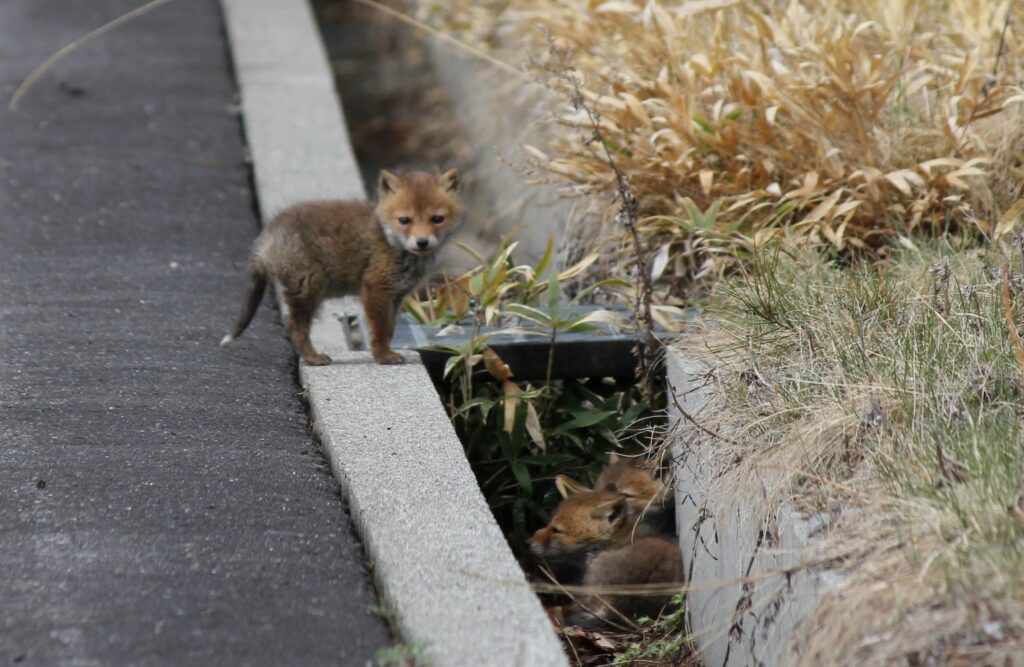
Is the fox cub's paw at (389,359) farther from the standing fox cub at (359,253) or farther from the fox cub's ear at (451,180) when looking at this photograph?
the fox cub's ear at (451,180)

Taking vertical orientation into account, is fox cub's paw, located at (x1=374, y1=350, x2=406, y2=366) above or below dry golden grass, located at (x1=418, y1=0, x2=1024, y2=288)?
below

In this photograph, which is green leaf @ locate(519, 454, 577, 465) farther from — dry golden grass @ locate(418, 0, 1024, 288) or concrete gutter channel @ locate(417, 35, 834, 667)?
dry golden grass @ locate(418, 0, 1024, 288)

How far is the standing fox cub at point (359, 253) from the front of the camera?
15.8 ft

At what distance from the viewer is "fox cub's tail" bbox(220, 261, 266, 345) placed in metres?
4.80

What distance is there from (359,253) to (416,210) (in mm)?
260

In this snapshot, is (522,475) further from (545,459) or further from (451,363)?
(451,363)

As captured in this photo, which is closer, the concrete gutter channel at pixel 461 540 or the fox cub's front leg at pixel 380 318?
the concrete gutter channel at pixel 461 540

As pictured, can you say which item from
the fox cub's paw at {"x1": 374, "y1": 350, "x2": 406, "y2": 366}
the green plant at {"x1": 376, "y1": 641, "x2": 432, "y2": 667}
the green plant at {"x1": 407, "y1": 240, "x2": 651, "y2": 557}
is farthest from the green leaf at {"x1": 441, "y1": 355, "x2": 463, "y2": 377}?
the green plant at {"x1": 376, "y1": 641, "x2": 432, "y2": 667}

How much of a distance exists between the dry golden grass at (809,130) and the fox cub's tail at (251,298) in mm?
1335

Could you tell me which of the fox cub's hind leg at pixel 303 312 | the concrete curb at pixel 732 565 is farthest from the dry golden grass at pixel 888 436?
the fox cub's hind leg at pixel 303 312

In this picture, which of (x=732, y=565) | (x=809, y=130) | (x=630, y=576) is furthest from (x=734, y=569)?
(x=809, y=130)

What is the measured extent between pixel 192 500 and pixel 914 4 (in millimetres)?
4148

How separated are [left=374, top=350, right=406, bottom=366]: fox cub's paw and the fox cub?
2.52 feet

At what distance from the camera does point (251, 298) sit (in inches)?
189
